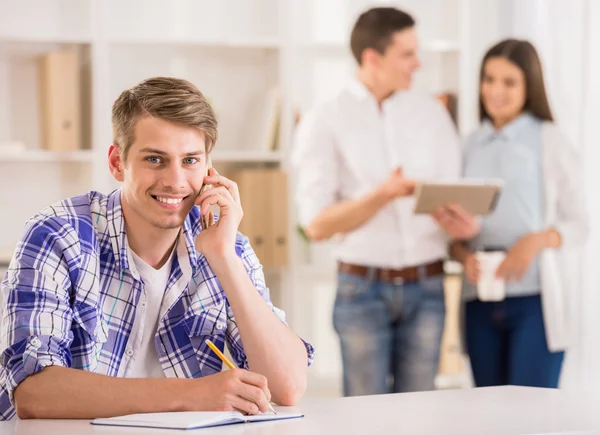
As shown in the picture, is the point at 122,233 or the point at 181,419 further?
the point at 122,233

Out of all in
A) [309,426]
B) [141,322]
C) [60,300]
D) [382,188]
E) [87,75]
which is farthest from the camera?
[87,75]

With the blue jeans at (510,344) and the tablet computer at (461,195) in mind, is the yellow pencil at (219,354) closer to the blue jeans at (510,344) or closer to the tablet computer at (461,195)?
the tablet computer at (461,195)

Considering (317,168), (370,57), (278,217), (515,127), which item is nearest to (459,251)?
(515,127)

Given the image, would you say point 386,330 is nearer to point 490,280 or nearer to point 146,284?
point 490,280

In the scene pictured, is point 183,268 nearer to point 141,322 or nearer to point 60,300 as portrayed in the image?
point 141,322

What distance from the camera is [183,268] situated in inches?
80.0

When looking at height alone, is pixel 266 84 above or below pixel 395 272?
above

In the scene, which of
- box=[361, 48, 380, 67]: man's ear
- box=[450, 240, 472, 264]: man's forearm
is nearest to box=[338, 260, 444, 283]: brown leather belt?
box=[450, 240, 472, 264]: man's forearm

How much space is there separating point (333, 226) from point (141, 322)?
1.39 m

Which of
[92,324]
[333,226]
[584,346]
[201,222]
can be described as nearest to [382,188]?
[333,226]

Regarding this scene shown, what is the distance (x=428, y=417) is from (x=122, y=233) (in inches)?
28.8

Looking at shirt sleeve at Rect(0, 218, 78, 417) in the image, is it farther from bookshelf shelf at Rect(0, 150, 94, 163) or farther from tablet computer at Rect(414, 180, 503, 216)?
bookshelf shelf at Rect(0, 150, 94, 163)

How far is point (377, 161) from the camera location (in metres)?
3.35

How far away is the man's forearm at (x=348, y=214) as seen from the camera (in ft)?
10.4
